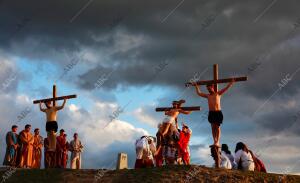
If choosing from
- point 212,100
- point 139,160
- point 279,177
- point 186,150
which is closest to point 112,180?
point 139,160

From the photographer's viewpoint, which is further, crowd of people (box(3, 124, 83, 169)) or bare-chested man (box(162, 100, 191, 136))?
crowd of people (box(3, 124, 83, 169))

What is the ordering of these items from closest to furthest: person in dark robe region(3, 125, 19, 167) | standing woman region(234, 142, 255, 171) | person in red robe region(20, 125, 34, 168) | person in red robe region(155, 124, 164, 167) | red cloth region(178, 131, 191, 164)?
1. standing woman region(234, 142, 255, 171)
2. person in red robe region(155, 124, 164, 167)
3. red cloth region(178, 131, 191, 164)
4. person in dark robe region(3, 125, 19, 167)
5. person in red robe region(20, 125, 34, 168)

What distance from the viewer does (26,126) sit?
21.4 metres

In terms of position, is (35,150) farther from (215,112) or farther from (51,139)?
(215,112)

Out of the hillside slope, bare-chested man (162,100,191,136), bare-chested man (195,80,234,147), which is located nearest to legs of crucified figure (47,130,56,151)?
the hillside slope

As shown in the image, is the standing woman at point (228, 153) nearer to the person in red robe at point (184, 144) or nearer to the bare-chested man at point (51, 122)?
the person in red robe at point (184, 144)

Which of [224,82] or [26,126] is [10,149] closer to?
[26,126]

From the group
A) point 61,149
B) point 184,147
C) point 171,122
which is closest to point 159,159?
point 184,147

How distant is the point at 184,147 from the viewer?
17.3 m

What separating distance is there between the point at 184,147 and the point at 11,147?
27.5ft

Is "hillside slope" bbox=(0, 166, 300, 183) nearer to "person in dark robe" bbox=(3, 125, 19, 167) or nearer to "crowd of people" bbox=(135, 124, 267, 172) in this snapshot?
"crowd of people" bbox=(135, 124, 267, 172)

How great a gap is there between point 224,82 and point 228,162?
283 centimetres

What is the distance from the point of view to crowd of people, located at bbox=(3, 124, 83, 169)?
2125 cm

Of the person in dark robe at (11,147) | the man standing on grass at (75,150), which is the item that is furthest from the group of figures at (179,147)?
the person in dark robe at (11,147)
